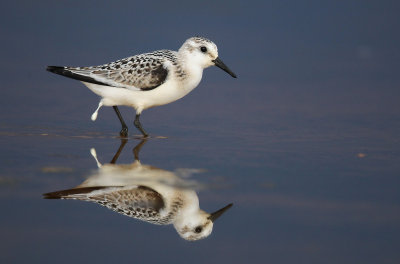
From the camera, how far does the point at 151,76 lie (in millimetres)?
9023

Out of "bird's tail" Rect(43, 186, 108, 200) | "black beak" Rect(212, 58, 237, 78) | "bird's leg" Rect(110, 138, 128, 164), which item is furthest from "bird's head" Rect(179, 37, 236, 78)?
"bird's tail" Rect(43, 186, 108, 200)

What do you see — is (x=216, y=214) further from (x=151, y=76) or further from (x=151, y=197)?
(x=151, y=76)

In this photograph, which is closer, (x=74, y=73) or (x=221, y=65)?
(x=74, y=73)

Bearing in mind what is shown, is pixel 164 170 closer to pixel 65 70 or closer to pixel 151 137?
pixel 151 137

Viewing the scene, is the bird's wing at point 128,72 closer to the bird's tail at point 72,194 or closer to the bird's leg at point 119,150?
the bird's leg at point 119,150

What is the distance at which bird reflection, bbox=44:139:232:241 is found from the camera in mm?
5652

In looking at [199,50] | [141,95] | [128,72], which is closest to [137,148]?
[141,95]

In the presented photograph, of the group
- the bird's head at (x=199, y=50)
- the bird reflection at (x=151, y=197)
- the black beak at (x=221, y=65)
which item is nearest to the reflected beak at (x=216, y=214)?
the bird reflection at (x=151, y=197)

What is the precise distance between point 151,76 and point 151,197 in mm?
3251

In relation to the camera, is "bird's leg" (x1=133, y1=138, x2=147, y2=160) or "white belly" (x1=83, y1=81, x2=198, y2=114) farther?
"white belly" (x1=83, y1=81, x2=198, y2=114)

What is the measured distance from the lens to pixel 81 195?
6.01 m

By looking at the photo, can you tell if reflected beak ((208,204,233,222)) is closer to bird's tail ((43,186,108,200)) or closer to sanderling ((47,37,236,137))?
bird's tail ((43,186,108,200))

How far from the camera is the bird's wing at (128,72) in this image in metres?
9.03

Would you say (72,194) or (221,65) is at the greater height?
(221,65)
